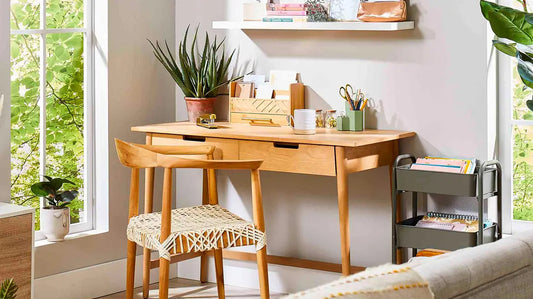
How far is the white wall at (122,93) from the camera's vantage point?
4.10 metres

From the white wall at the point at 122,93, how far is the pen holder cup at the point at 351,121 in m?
1.13

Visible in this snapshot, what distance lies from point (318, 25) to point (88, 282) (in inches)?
68.0

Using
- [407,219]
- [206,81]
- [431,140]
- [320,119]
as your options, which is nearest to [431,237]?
[407,219]

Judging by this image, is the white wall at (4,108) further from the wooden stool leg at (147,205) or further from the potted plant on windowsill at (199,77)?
the potted plant on windowsill at (199,77)

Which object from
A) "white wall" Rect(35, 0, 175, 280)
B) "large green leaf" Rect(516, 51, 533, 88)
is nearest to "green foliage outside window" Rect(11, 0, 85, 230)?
"white wall" Rect(35, 0, 175, 280)

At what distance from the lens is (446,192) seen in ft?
11.3

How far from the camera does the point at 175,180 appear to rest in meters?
4.54

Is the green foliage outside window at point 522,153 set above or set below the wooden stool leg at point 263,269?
above

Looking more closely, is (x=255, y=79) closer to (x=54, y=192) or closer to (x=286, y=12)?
(x=286, y=12)

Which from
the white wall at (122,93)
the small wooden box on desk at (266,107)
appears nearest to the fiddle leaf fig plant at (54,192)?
the white wall at (122,93)

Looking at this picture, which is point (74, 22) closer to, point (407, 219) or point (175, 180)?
point (175, 180)

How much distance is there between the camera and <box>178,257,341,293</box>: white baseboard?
411 centimetres

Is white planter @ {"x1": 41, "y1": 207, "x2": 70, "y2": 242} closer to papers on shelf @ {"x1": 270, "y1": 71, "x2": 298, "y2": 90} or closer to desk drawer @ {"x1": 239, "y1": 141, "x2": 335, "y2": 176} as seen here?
desk drawer @ {"x1": 239, "y1": 141, "x2": 335, "y2": 176}

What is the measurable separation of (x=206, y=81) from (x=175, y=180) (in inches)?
25.6
